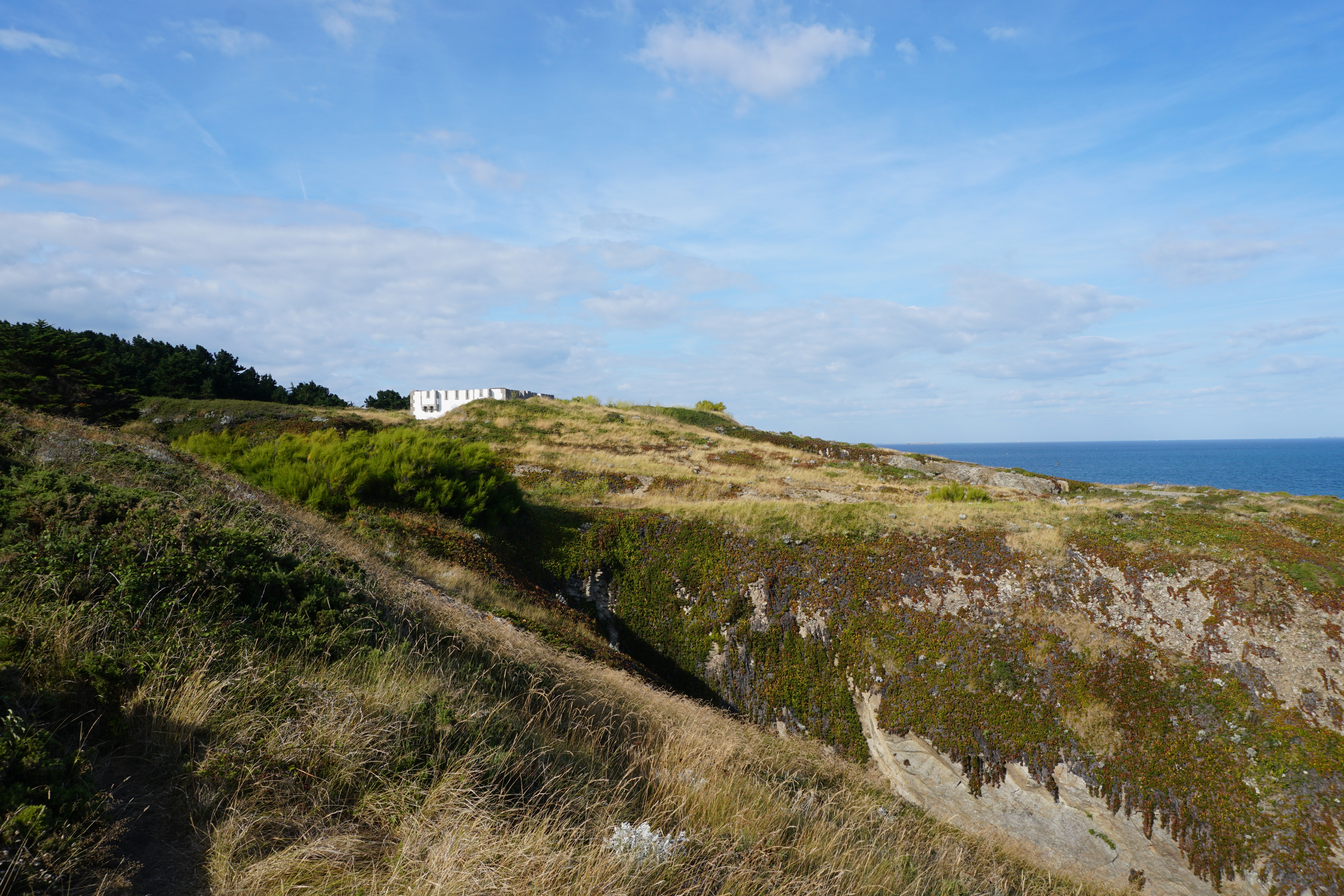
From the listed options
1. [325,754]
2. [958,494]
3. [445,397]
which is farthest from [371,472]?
[445,397]

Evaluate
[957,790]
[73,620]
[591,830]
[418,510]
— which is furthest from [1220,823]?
[418,510]

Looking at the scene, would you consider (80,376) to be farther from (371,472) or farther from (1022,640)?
(1022,640)

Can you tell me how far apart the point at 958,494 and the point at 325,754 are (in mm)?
23369

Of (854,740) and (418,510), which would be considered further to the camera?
(418,510)

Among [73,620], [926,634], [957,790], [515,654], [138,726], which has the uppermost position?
[73,620]

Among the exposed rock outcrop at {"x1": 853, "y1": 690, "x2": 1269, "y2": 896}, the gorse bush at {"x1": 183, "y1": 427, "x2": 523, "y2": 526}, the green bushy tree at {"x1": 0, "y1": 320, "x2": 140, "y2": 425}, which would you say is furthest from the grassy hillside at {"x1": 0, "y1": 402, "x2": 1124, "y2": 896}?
the green bushy tree at {"x1": 0, "y1": 320, "x2": 140, "y2": 425}

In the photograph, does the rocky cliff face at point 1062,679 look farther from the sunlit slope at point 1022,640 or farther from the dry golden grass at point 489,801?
the dry golden grass at point 489,801

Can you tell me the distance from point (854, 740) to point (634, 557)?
22.6 feet

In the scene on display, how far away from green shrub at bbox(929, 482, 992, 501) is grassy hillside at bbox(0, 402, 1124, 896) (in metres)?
16.0

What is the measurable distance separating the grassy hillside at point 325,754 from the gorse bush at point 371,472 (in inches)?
236

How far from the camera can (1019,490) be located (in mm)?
27750

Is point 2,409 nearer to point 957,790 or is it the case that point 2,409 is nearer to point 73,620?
point 73,620

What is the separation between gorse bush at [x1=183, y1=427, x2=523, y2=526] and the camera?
1450cm

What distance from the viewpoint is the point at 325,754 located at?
4.02m
